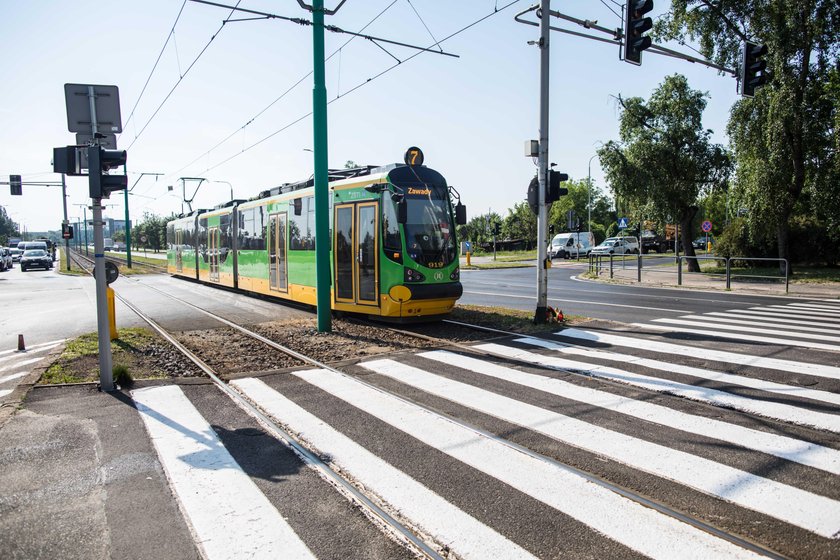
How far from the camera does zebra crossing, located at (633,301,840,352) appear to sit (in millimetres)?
9688

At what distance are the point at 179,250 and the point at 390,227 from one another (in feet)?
73.4

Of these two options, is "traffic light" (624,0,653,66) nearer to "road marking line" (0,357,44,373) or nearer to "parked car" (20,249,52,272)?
"road marking line" (0,357,44,373)

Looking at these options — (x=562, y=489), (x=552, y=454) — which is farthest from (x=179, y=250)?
(x=562, y=489)

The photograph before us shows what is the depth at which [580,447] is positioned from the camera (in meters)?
4.95

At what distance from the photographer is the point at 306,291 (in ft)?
47.6

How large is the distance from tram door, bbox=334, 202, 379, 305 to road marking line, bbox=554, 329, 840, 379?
3896 mm

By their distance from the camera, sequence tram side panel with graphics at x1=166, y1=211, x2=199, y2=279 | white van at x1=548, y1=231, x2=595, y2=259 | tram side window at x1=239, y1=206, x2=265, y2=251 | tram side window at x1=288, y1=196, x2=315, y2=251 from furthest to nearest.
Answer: white van at x1=548, y1=231, x2=595, y2=259
tram side panel with graphics at x1=166, y1=211, x2=199, y2=279
tram side window at x1=239, y1=206, x2=265, y2=251
tram side window at x1=288, y1=196, x2=315, y2=251

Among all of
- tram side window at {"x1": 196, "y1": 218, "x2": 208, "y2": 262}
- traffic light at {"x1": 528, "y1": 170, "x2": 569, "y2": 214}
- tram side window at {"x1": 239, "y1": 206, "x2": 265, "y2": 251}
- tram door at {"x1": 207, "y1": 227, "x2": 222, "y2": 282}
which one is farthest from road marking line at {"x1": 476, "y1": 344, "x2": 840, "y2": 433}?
tram side window at {"x1": 196, "y1": 218, "x2": 208, "y2": 262}

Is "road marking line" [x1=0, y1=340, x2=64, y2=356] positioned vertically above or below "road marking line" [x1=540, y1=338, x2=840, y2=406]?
below

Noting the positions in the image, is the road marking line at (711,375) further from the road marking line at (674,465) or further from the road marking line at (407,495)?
the road marking line at (407,495)

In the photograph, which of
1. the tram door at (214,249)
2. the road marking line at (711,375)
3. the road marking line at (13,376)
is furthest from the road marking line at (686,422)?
the tram door at (214,249)

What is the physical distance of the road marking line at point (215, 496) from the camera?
3482 millimetres

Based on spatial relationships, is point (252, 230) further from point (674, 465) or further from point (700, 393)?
point (674, 465)

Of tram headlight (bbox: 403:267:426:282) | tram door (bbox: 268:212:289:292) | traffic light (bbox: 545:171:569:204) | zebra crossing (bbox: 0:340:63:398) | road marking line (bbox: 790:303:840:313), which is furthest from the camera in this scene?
tram door (bbox: 268:212:289:292)
